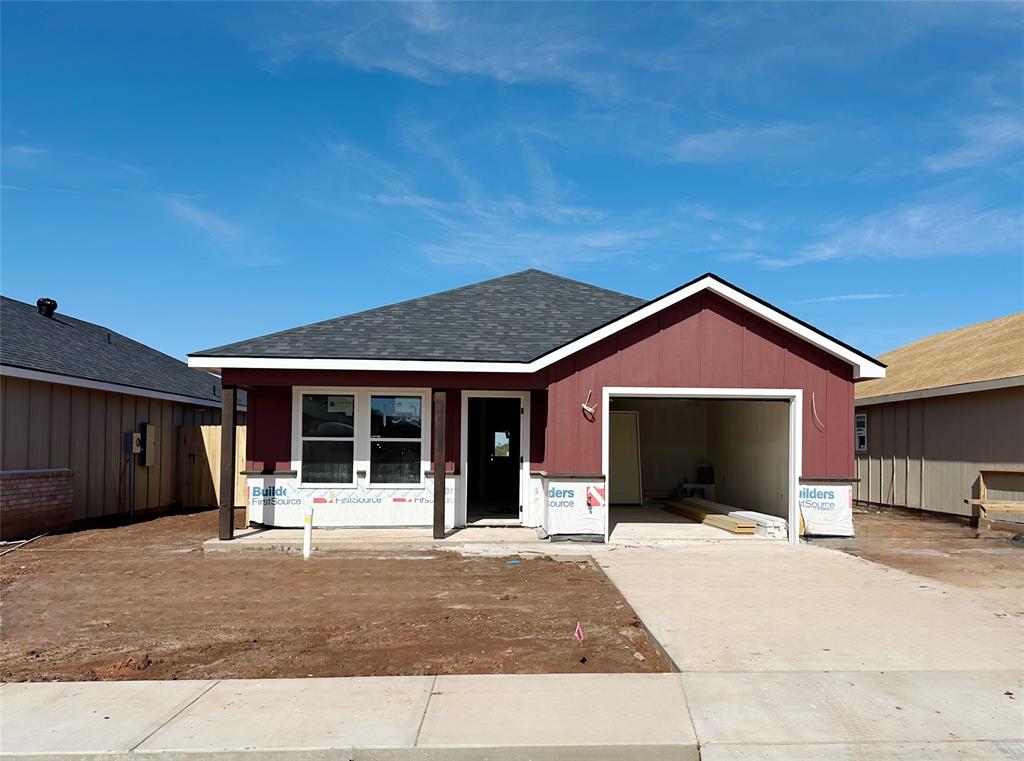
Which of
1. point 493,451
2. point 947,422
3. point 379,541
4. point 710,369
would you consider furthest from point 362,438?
point 947,422

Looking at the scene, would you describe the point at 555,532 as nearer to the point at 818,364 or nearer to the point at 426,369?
the point at 426,369

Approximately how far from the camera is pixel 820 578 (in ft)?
33.0

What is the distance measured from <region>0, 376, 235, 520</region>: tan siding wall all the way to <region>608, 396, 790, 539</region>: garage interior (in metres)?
10.6

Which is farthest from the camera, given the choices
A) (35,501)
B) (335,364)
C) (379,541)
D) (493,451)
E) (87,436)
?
(493,451)

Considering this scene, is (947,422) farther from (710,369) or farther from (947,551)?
(710,369)

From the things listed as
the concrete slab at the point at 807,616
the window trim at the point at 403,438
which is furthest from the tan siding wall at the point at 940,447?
the window trim at the point at 403,438

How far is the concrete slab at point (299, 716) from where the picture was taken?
481cm

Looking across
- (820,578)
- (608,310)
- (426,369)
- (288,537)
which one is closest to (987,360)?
(608,310)

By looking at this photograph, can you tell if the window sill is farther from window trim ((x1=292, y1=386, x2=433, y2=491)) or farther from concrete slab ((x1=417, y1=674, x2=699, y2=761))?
concrete slab ((x1=417, y1=674, x2=699, y2=761))

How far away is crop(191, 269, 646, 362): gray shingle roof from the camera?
1338 cm

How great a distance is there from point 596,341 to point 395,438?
4111mm

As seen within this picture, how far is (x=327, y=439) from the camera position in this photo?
14.0 m

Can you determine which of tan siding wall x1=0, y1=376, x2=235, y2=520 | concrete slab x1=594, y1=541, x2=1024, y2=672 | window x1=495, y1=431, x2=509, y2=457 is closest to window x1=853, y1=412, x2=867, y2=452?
window x1=495, y1=431, x2=509, y2=457

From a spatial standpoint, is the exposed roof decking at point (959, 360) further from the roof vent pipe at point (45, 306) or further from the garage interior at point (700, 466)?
the roof vent pipe at point (45, 306)
